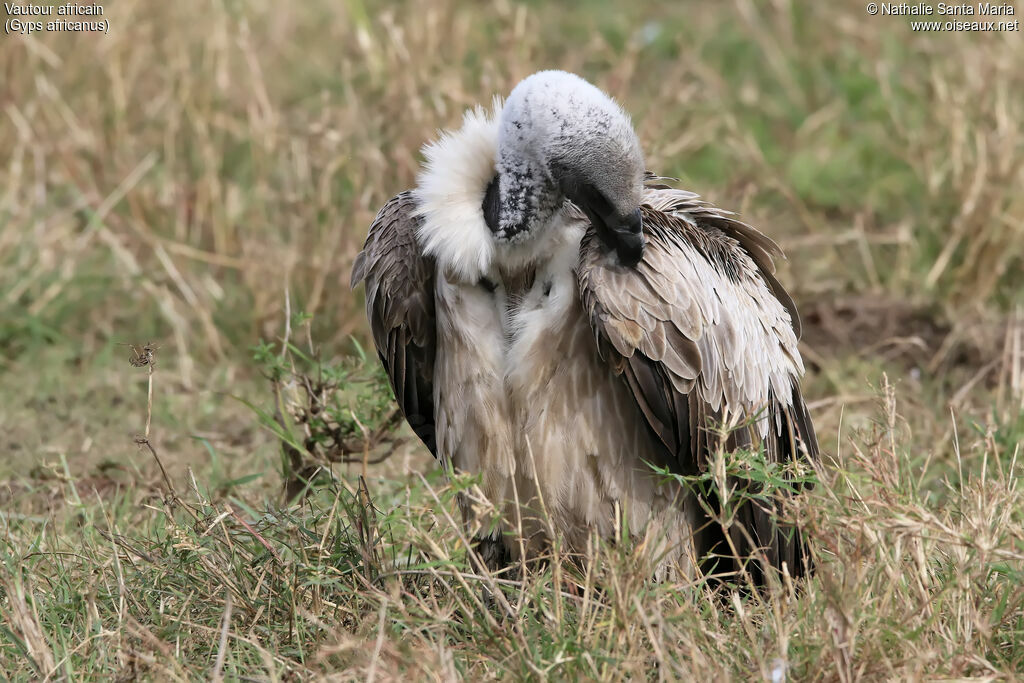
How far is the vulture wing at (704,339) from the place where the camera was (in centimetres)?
361

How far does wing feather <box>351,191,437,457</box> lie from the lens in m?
3.90

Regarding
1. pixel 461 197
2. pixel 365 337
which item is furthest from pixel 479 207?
pixel 365 337

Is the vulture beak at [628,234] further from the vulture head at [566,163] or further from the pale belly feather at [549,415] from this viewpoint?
the pale belly feather at [549,415]

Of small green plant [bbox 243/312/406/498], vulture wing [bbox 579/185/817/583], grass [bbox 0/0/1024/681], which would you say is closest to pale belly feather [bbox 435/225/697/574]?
vulture wing [bbox 579/185/817/583]

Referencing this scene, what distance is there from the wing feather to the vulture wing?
1.72 feet

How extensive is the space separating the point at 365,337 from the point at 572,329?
2200 mm

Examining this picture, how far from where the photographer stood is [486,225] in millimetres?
3729

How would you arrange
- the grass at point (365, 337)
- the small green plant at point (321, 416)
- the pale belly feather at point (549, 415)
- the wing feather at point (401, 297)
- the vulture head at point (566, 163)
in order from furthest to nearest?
the small green plant at point (321, 416)
the wing feather at point (401, 297)
the pale belly feather at point (549, 415)
the vulture head at point (566, 163)
the grass at point (365, 337)

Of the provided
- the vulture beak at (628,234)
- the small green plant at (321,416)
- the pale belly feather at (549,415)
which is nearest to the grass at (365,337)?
the small green plant at (321,416)

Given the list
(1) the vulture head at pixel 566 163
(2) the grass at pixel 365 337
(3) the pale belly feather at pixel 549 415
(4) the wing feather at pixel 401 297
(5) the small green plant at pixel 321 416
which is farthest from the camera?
(5) the small green plant at pixel 321 416

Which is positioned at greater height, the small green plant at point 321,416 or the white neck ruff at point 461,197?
the white neck ruff at point 461,197

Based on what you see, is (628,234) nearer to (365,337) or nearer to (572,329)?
(572,329)

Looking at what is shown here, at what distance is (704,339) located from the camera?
3.79 metres

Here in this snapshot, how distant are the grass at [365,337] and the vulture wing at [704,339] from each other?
27cm
